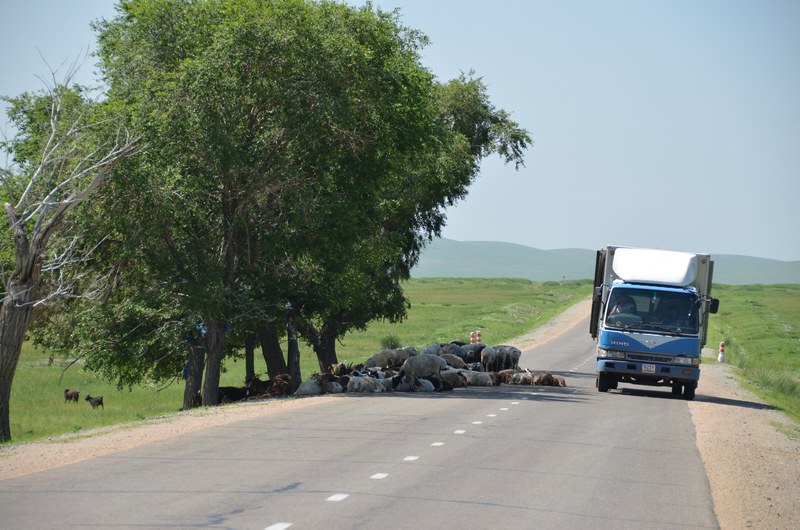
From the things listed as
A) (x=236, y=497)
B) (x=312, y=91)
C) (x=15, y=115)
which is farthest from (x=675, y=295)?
(x=15, y=115)

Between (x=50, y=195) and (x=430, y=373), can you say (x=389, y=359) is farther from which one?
(x=50, y=195)

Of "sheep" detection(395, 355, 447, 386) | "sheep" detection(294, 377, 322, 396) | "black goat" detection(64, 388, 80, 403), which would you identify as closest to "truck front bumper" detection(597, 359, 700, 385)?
"sheep" detection(395, 355, 447, 386)

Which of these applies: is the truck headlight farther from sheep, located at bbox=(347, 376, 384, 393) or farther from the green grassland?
sheep, located at bbox=(347, 376, 384, 393)

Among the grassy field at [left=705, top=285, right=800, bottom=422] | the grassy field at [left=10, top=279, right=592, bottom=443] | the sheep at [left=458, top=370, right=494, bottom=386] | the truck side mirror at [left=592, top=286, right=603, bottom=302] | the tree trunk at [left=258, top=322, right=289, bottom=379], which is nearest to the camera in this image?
the truck side mirror at [left=592, top=286, right=603, bottom=302]

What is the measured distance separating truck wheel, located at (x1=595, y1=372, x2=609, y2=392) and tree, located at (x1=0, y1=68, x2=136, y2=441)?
13.8m

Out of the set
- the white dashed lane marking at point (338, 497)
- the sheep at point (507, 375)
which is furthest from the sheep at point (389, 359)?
the white dashed lane marking at point (338, 497)

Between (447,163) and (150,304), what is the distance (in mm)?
14912

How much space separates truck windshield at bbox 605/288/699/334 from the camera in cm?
2809

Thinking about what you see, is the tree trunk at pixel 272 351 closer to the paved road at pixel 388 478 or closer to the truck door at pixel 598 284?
the truck door at pixel 598 284

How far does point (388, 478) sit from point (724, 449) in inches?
292

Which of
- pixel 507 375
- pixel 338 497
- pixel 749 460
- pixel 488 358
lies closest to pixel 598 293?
pixel 507 375

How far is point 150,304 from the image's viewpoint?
29125 millimetres

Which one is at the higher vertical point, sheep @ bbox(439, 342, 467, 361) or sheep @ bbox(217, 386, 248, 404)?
sheep @ bbox(439, 342, 467, 361)

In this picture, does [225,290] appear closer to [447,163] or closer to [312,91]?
[312,91]
